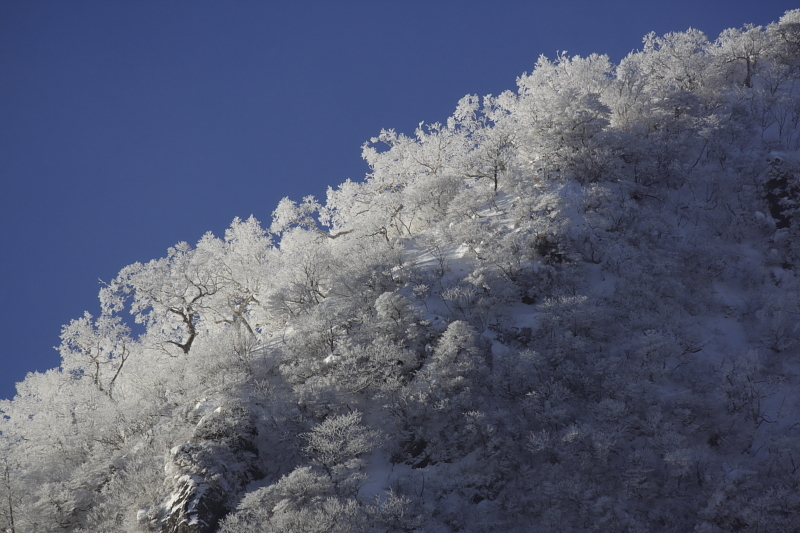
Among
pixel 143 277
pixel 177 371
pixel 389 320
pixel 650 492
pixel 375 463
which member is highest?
pixel 143 277

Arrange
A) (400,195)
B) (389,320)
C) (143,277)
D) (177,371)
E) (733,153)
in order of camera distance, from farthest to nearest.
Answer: (400,195) < (733,153) < (143,277) < (177,371) < (389,320)

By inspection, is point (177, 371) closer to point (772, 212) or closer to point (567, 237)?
point (567, 237)

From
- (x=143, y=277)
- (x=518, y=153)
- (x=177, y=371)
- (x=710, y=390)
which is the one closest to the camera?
(x=710, y=390)

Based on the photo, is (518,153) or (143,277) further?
(518,153)

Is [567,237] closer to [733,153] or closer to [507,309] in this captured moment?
[507,309]

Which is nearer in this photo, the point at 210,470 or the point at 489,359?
the point at 210,470

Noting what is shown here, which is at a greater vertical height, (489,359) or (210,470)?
(210,470)

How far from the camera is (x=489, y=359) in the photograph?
94.6ft

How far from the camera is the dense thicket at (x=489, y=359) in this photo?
22.9m

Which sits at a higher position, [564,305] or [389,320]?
[389,320]

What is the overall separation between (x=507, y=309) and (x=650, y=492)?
13782 mm

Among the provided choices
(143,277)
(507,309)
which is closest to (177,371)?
(143,277)

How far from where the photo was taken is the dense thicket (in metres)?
22.9

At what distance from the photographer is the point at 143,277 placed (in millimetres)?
38188
